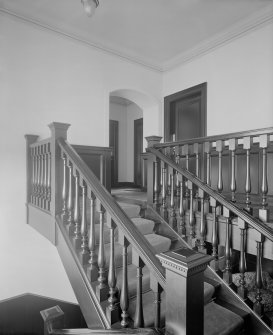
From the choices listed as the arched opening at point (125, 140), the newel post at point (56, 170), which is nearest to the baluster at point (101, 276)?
the newel post at point (56, 170)

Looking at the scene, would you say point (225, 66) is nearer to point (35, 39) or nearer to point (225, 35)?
point (225, 35)

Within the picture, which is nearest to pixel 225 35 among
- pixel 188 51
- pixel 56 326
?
Answer: pixel 188 51

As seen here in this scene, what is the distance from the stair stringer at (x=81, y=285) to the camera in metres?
1.57

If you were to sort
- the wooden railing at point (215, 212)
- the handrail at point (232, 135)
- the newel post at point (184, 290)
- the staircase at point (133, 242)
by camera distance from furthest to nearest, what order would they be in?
the handrail at point (232, 135) < the wooden railing at point (215, 212) < the staircase at point (133, 242) < the newel post at point (184, 290)

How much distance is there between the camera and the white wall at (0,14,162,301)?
121 inches

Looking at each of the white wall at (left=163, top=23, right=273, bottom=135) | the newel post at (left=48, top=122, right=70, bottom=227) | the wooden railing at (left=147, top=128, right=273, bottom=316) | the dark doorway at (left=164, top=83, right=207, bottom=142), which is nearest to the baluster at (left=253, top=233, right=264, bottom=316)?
the wooden railing at (left=147, top=128, right=273, bottom=316)

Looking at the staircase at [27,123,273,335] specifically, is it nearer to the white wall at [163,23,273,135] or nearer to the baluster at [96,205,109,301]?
the baluster at [96,205,109,301]

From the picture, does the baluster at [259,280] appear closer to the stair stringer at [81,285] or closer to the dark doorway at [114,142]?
the stair stringer at [81,285]

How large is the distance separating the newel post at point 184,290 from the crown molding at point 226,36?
11.5ft

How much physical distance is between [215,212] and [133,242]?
1067 millimetres

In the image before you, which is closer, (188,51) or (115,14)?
(115,14)

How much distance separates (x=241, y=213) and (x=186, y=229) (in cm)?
76

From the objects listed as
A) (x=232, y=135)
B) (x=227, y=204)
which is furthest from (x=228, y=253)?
(x=232, y=135)

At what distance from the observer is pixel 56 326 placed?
1095 mm
